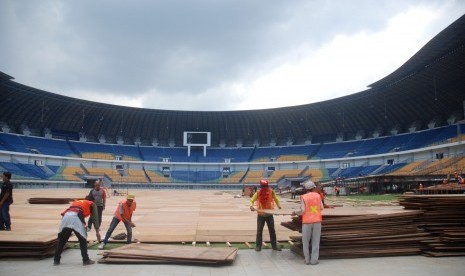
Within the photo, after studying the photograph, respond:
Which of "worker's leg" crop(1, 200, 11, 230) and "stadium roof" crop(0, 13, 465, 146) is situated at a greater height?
"stadium roof" crop(0, 13, 465, 146)

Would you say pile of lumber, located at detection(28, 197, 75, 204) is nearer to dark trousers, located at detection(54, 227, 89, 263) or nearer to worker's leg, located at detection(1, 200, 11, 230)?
worker's leg, located at detection(1, 200, 11, 230)

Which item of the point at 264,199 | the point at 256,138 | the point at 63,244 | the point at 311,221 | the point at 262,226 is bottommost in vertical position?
the point at 63,244

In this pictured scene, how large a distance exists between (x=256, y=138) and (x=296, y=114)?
13.4 m

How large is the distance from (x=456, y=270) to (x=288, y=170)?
71.7m

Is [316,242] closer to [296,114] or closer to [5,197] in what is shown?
[5,197]

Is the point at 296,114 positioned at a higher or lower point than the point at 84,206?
higher

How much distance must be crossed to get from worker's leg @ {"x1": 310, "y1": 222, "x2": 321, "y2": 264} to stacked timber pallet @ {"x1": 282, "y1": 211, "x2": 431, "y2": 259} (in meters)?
0.53

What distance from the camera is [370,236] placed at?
875cm

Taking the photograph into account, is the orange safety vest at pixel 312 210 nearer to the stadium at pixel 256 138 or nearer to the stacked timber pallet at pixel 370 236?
the stacked timber pallet at pixel 370 236

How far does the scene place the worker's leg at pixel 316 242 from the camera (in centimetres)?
798

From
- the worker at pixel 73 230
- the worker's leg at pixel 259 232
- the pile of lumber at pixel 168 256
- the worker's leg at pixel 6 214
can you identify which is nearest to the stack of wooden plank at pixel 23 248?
the worker at pixel 73 230

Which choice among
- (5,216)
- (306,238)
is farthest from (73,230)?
(306,238)

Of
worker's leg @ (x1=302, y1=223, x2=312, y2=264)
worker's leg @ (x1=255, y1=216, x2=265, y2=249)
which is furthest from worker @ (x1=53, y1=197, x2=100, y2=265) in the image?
worker's leg @ (x1=302, y1=223, x2=312, y2=264)

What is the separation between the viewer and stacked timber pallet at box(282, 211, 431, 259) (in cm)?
856
